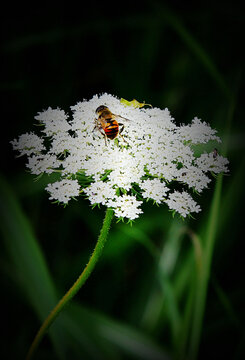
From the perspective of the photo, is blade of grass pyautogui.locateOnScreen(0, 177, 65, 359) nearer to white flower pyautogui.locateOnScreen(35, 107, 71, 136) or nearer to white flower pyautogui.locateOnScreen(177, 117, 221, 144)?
white flower pyautogui.locateOnScreen(35, 107, 71, 136)

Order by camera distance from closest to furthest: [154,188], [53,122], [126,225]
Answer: [154,188] → [53,122] → [126,225]

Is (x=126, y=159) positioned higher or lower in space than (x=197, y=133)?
lower

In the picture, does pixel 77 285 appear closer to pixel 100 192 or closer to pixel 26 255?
pixel 100 192

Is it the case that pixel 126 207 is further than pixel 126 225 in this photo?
No

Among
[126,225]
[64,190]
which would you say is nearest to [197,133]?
[64,190]

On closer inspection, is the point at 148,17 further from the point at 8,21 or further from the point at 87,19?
the point at 8,21

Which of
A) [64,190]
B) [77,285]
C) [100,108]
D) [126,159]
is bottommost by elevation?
[77,285]

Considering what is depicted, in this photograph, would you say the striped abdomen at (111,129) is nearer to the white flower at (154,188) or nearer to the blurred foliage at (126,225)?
the white flower at (154,188)

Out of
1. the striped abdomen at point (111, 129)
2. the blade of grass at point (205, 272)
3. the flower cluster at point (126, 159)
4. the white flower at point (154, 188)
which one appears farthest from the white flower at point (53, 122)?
the blade of grass at point (205, 272)

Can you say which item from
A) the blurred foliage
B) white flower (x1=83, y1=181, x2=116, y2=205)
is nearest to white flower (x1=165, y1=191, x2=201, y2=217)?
white flower (x1=83, y1=181, x2=116, y2=205)
